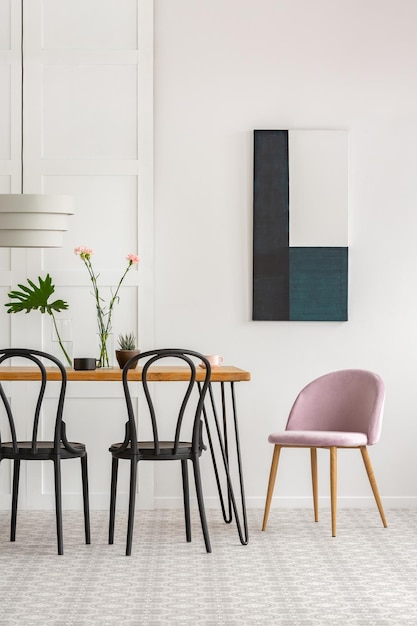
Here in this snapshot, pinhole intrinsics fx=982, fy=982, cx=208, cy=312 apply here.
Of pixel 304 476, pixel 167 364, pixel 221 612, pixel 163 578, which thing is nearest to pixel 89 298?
pixel 167 364

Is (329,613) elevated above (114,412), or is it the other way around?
(114,412)

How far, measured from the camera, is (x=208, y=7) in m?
5.41

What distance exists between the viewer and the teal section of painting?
5.38m

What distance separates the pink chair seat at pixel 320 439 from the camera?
15.1 ft

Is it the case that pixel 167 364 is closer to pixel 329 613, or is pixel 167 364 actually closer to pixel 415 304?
pixel 415 304

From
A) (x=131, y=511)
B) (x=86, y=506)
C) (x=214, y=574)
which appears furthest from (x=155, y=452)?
(x=214, y=574)

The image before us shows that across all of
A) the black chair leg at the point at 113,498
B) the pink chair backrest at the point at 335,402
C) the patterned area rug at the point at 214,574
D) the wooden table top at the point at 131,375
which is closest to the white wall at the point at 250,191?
the pink chair backrest at the point at 335,402

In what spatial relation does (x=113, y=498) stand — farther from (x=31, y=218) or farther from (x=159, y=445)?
(x=31, y=218)

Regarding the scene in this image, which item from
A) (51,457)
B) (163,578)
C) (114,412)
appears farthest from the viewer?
(114,412)

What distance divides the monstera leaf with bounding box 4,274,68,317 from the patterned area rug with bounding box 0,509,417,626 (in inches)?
43.0

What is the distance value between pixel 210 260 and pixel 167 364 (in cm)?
62

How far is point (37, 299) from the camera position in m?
5.15

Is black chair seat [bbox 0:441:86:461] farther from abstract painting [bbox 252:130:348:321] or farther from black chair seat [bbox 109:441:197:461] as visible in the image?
abstract painting [bbox 252:130:348:321]

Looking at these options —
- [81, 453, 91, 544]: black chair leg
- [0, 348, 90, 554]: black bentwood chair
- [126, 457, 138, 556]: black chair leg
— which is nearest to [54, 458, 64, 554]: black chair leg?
[0, 348, 90, 554]: black bentwood chair
